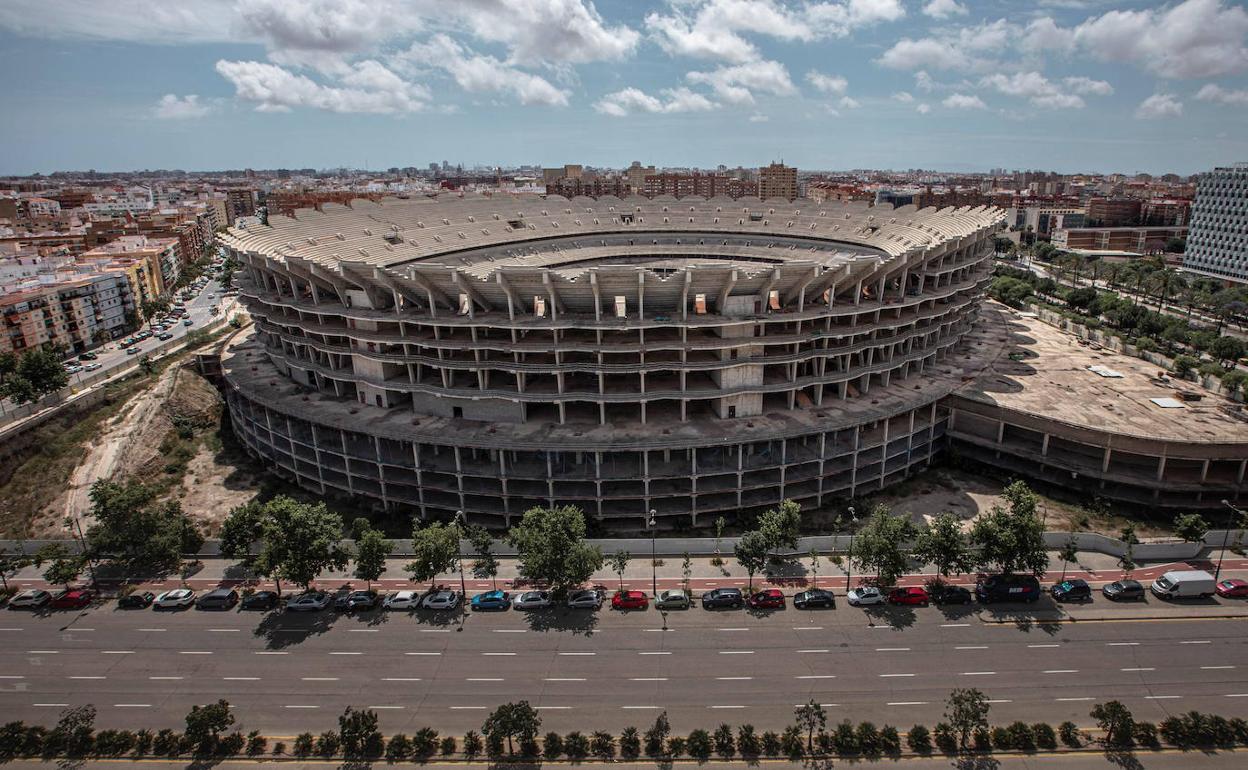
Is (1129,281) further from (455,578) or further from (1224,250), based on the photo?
(455,578)

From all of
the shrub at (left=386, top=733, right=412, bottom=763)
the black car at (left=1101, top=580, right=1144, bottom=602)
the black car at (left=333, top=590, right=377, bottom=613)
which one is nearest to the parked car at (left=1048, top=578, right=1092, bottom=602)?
the black car at (left=1101, top=580, right=1144, bottom=602)

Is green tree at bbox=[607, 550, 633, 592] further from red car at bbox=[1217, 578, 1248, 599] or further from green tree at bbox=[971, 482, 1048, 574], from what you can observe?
red car at bbox=[1217, 578, 1248, 599]

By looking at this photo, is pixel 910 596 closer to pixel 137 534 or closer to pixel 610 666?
pixel 610 666

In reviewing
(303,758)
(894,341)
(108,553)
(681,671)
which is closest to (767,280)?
(894,341)

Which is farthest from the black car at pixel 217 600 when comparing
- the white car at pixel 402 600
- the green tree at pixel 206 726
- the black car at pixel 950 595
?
the black car at pixel 950 595

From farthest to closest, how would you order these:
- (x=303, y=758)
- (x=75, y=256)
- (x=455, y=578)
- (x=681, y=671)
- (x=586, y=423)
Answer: (x=75, y=256) → (x=586, y=423) → (x=455, y=578) → (x=681, y=671) → (x=303, y=758)

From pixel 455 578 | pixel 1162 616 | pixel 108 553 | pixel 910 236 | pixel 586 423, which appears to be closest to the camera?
pixel 1162 616

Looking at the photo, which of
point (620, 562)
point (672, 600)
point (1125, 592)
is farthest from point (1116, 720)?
point (620, 562)
